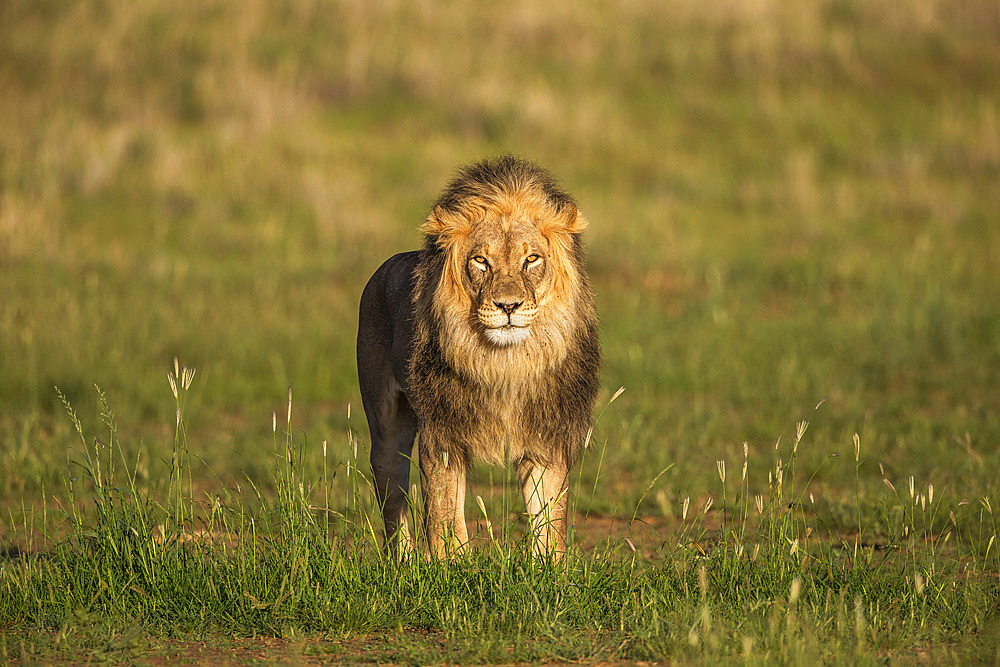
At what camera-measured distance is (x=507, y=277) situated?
15.3ft

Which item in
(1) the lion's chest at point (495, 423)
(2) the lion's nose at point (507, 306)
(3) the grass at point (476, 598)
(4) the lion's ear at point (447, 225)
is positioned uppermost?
(4) the lion's ear at point (447, 225)

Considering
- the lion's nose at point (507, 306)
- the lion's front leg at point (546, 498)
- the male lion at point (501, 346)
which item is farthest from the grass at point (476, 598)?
the lion's nose at point (507, 306)

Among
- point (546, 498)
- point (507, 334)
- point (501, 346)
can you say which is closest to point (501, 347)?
point (501, 346)

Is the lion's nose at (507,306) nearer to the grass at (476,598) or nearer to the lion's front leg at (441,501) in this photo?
the lion's front leg at (441,501)

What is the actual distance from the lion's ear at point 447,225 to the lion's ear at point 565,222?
32 centimetres

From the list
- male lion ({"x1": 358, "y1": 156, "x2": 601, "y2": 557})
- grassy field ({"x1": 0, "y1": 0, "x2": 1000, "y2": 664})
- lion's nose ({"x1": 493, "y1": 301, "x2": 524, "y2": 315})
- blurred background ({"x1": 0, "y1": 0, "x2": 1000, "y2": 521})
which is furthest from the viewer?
blurred background ({"x1": 0, "y1": 0, "x2": 1000, "y2": 521})

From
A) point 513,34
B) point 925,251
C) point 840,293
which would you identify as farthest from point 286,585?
point 513,34

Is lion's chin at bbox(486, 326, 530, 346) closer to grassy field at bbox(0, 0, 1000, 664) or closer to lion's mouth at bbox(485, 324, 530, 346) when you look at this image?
lion's mouth at bbox(485, 324, 530, 346)

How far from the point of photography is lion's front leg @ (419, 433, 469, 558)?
4.86 meters

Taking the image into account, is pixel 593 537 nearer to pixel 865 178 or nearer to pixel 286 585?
pixel 286 585

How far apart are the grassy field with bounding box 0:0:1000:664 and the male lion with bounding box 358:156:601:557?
0.22 m

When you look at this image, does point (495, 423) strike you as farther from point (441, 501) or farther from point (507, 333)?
point (507, 333)

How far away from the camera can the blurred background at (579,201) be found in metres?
8.77

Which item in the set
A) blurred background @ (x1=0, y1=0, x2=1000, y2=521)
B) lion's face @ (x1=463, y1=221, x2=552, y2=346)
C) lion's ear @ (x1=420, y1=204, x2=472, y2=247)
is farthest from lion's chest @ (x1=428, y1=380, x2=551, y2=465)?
blurred background @ (x1=0, y1=0, x2=1000, y2=521)
